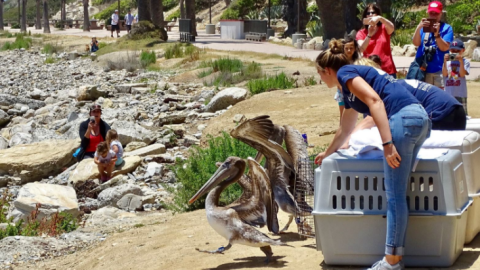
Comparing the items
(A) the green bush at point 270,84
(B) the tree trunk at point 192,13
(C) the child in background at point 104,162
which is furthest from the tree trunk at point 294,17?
(C) the child in background at point 104,162

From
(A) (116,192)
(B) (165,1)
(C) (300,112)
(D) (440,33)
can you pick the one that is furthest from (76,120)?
(B) (165,1)

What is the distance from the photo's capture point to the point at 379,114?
16.8 ft

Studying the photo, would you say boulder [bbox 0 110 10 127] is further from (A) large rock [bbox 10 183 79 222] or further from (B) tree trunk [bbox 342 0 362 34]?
(B) tree trunk [bbox 342 0 362 34]

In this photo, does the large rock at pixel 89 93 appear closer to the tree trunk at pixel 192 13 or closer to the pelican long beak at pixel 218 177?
the tree trunk at pixel 192 13

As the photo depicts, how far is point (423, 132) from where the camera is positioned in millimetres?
5215

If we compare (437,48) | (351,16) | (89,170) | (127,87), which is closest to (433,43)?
(437,48)

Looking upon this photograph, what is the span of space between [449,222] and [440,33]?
435 centimetres

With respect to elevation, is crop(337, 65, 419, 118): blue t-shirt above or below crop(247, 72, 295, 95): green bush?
above

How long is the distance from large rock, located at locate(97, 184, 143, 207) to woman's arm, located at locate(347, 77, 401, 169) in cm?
685

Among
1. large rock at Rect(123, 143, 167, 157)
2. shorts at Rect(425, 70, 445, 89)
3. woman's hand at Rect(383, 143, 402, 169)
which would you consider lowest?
large rock at Rect(123, 143, 167, 157)

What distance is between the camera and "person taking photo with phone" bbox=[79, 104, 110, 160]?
547 inches

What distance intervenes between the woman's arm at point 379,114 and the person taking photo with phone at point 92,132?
30.1ft

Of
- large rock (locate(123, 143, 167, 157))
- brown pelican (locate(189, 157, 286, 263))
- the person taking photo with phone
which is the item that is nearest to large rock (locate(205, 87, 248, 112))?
large rock (locate(123, 143, 167, 157))

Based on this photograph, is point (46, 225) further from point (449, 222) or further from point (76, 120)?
point (76, 120)
